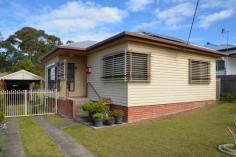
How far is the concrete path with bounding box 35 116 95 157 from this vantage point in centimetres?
665

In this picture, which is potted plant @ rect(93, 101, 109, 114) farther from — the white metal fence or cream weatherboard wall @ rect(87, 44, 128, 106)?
the white metal fence

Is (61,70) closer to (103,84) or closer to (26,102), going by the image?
(26,102)

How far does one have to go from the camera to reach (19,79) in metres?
22.3

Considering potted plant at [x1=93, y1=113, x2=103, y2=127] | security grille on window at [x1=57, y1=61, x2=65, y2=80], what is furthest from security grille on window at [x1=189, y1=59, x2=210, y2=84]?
security grille on window at [x1=57, y1=61, x2=65, y2=80]

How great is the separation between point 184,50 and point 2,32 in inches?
1694

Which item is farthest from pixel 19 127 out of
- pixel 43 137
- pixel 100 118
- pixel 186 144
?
pixel 186 144

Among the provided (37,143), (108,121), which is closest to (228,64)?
(108,121)

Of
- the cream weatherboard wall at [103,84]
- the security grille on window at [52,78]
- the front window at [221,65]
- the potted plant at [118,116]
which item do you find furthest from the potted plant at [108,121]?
the front window at [221,65]

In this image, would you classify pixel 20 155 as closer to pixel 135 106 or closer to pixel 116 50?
pixel 135 106

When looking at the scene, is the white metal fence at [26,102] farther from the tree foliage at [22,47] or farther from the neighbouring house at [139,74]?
the tree foliage at [22,47]

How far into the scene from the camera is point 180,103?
13.2m

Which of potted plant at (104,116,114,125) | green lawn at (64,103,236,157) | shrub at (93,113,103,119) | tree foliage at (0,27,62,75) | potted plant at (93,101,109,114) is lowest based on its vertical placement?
green lawn at (64,103,236,157)

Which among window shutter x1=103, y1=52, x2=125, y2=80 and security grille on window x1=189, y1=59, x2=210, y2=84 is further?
security grille on window x1=189, y1=59, x2=210, y2=84

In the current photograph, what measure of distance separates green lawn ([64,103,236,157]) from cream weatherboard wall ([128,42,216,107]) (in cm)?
106
